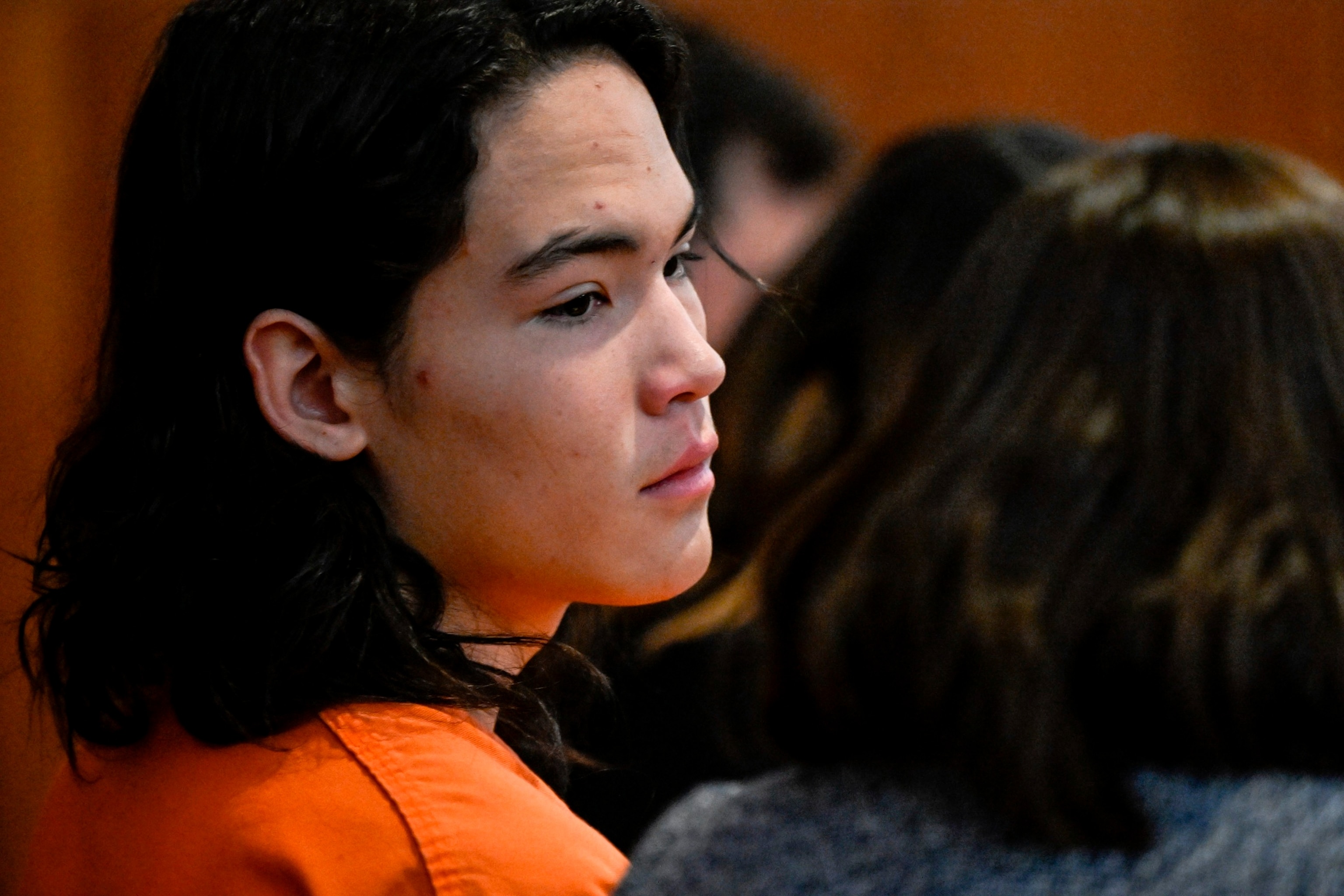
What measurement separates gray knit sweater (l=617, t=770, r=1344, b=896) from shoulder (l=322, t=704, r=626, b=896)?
0.17ft

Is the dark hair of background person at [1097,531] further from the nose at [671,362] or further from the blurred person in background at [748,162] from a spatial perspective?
the blurred person in background at [748,162]

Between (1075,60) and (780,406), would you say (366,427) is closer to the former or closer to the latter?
(780,406)

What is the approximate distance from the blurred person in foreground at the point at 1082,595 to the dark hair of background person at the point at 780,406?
63 mm

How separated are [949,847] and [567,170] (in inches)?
20.3

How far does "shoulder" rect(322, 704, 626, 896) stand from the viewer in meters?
0.92

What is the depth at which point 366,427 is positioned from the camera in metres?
1.05

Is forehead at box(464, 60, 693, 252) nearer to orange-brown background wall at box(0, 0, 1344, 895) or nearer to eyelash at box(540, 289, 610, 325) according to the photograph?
eyelash at box(540, 289, 610, 325)

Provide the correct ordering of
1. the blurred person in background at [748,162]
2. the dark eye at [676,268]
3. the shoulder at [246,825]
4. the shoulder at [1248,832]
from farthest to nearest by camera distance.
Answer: the blurred person in background at [748,162] < the dark eye at [676,268] < the shoulder at [246,825] < the shoulder at [1248,832]

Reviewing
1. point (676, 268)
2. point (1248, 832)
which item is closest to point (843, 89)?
point (676, 268)

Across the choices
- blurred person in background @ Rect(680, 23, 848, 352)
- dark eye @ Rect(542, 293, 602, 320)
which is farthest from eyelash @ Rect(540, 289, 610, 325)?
blurred person in background @ Rect(680, 23, 848, 352)

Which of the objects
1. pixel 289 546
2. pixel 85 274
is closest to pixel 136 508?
pixel 289 546

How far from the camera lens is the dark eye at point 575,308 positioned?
1022mm

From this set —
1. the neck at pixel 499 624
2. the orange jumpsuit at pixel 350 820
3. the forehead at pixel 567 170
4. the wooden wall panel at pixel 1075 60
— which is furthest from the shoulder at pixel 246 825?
the wooden wall panel at pixel 1075 60

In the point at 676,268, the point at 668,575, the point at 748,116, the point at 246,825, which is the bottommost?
the point at 246,825
